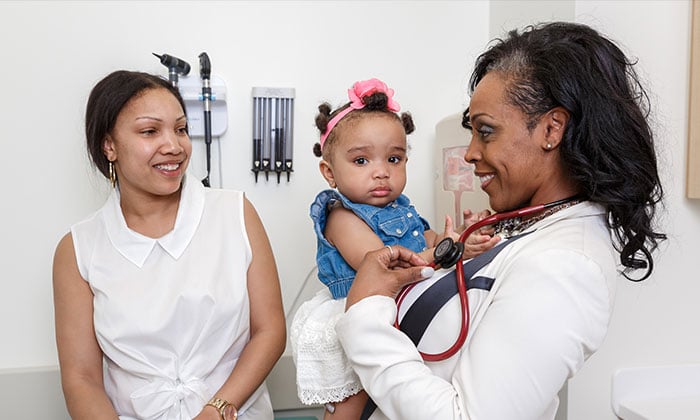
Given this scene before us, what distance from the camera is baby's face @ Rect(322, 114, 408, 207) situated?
1.36 m

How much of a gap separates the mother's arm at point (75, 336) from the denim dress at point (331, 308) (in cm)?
60

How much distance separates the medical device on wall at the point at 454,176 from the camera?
1.80 m

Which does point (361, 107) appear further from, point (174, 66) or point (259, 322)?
point (174, 66)

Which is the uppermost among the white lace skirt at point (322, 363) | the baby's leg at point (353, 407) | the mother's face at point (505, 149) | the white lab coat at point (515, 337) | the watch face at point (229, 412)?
the mother's face at point (505, 149)

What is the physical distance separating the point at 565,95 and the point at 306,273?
1.35 m

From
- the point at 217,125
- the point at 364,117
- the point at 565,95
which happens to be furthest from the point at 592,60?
Answer: the point at 217,125

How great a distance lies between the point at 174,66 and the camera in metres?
1.90

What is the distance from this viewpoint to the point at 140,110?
162cm

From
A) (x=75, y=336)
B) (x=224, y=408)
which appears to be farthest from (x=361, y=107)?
(x=75, y=336)

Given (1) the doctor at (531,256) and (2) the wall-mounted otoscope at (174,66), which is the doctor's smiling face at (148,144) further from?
(1) the doctor at (531,256)

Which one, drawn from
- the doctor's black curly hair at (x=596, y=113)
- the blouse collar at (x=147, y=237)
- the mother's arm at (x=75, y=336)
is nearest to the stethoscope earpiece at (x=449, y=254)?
the doctor's black curly hair at (x=596, y=113)

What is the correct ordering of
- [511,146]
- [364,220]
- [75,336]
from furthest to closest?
[75,336]
[364,220]
[511,146]

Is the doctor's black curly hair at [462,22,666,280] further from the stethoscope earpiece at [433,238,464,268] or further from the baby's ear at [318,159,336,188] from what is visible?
the baby's ear at [318,159,336,188]

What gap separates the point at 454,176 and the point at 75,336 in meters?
1.17
